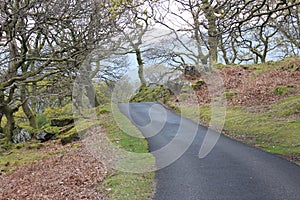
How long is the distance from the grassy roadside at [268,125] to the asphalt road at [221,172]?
66cm

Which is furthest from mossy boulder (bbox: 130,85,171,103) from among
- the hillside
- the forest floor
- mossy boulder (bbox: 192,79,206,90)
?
the forest floor

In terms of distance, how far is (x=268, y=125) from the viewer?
11.0m

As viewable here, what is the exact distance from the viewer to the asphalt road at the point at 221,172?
5859mm

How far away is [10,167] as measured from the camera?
427 inches

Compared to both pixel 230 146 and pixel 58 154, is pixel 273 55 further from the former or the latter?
pixel 58 154

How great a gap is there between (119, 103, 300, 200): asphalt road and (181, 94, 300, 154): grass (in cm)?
66

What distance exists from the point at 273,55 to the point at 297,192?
26.1 metres

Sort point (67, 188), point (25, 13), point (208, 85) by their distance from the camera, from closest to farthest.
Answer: point (67, 188), point (25, 13), point (208, 85)

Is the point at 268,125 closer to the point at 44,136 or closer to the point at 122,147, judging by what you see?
the point at 122,147

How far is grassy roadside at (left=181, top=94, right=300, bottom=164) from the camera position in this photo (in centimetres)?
923

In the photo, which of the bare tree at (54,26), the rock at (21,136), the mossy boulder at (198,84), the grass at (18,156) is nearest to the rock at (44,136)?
the rock at (21,136)

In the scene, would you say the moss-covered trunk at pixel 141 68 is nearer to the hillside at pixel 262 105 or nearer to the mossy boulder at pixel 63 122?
the hillside at pixel 262 105

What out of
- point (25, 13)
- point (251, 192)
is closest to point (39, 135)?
point (25, 13)

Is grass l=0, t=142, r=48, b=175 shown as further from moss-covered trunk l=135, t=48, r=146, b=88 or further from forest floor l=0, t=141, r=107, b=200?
moss-covered trunk l=135, t=48, r=146, b=88
